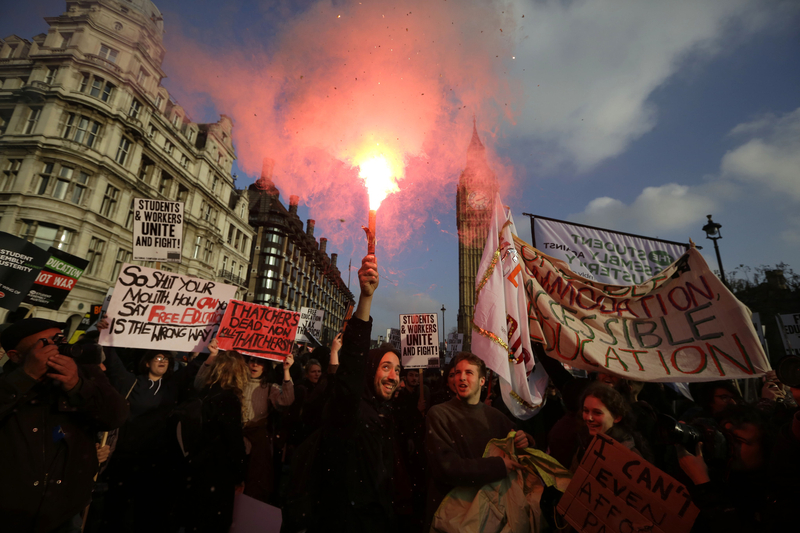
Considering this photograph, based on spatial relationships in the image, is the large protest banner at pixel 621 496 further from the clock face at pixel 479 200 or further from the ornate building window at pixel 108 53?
the ornate building window at pixel 108 53

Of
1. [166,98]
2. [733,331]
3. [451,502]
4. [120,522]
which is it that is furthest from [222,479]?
[166,98]

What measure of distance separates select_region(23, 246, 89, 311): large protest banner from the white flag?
24.6 feet

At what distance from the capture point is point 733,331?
3.61 meters

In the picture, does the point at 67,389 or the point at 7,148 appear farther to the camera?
the point at 7,148

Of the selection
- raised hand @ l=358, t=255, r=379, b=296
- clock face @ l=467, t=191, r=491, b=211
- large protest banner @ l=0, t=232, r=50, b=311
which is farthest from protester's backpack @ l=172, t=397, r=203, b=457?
clock face @ l=467, t=191, r=491, b=211

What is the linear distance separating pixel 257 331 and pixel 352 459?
4.57 m

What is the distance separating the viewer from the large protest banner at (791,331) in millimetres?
9336

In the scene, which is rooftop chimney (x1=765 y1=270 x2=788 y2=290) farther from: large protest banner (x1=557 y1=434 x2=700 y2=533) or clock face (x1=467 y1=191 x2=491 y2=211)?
large protest banner (x1=557 y1=434 x2=700 y2=533)

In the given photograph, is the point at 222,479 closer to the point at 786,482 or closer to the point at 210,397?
the point at 210,397

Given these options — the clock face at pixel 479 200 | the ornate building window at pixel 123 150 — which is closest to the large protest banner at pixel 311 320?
the ornate building window at pixel 123 150

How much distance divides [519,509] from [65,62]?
1391 inches

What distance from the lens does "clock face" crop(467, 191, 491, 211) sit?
36719mm

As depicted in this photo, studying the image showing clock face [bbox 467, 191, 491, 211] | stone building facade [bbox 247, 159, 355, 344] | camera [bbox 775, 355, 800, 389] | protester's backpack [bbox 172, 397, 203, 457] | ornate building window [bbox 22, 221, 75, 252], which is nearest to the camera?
camera [bbox 775, 355, 800, 389]

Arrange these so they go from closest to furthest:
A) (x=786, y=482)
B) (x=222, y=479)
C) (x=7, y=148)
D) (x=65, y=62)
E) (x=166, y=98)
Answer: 1. (x=786, y=482)
2. (x=222, y=479)
3. (x=7, y=148)
4. (x=65, y=62)
5. (x=166, y=98)
